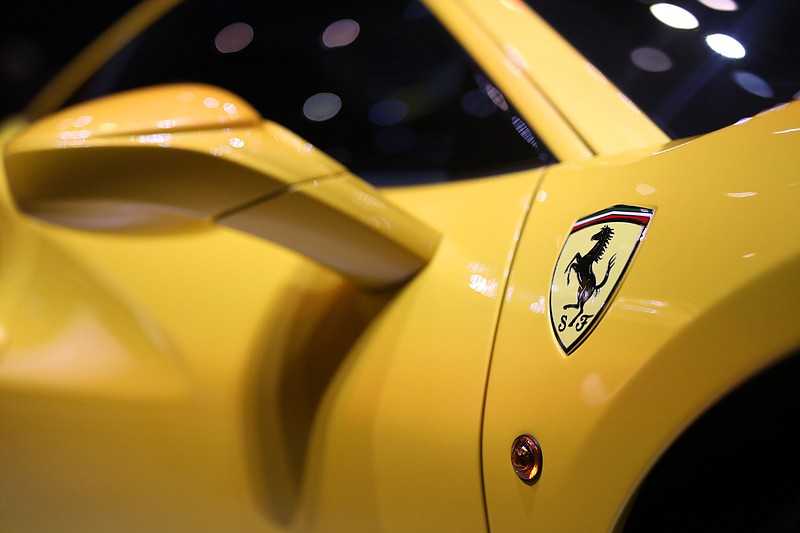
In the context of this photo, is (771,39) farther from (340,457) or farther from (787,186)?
(340,457)

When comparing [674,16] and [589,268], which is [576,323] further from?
[674,16]

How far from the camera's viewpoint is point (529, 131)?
3.17ft

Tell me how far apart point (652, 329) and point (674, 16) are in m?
0.58

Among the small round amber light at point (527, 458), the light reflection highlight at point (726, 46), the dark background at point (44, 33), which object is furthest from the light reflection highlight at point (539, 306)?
the dark background at point (44, 33)

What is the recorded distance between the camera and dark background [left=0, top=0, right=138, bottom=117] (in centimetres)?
491

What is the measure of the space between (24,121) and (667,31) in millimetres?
1696


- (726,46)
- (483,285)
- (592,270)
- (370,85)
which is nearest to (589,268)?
(592,270)

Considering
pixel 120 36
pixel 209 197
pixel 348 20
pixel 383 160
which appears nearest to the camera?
pixel 209 197

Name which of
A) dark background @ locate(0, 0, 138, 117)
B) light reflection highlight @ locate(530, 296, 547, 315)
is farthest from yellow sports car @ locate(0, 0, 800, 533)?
dark background @ locate(0, 0, 138, 117)

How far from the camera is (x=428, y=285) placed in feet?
2.94

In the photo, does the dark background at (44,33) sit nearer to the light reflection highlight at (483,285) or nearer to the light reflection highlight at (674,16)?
the light reflection highlight at (674,16)

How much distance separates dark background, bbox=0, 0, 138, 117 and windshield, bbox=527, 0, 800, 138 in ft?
14.6

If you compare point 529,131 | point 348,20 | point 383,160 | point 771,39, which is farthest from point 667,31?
point 348,20

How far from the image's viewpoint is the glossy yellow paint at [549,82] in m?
0.91
